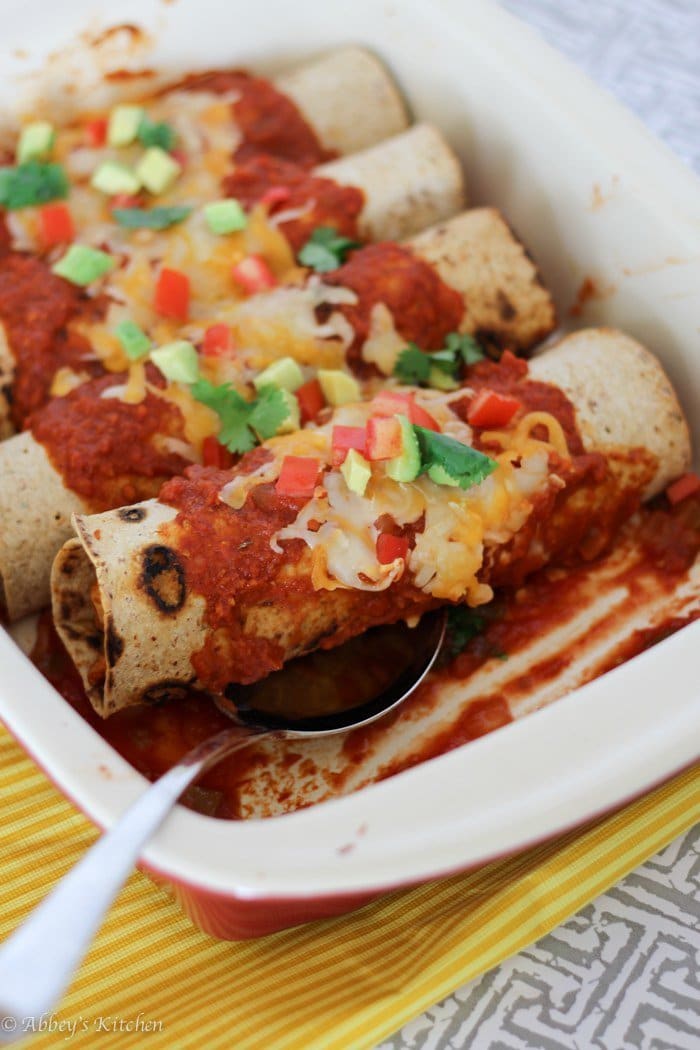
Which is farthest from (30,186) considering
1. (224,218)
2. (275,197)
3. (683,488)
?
(683,488)

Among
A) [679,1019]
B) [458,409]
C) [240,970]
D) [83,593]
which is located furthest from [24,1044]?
[458,409]

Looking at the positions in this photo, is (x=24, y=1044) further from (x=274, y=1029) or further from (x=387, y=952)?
(x=387, y=952)

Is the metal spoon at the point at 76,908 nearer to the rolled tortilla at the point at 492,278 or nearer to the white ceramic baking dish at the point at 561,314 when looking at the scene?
the white ceramic baking dish at the point at 561,314

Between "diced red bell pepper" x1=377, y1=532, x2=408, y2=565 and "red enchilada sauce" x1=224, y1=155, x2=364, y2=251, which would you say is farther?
"red enchilada sauce" x1=224, y1=155, x2=364, y2=251

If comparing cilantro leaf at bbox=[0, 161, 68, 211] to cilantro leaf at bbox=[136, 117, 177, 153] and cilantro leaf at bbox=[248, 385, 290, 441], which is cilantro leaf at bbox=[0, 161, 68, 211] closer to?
cilantro leaf at bbox=[136, 117, 177, 153]

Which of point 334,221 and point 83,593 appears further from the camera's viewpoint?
point 334,221

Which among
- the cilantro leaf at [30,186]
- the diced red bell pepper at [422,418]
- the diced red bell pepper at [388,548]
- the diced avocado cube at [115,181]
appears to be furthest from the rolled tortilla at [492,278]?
the cilantro leaf at [30,186]

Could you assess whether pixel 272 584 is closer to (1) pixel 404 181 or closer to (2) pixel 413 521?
(2) pixel 413 521

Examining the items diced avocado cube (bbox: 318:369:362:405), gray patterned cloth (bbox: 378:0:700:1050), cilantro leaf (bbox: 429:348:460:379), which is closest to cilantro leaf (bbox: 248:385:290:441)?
diced avocado cube (bbox: 318:369:362:405)
